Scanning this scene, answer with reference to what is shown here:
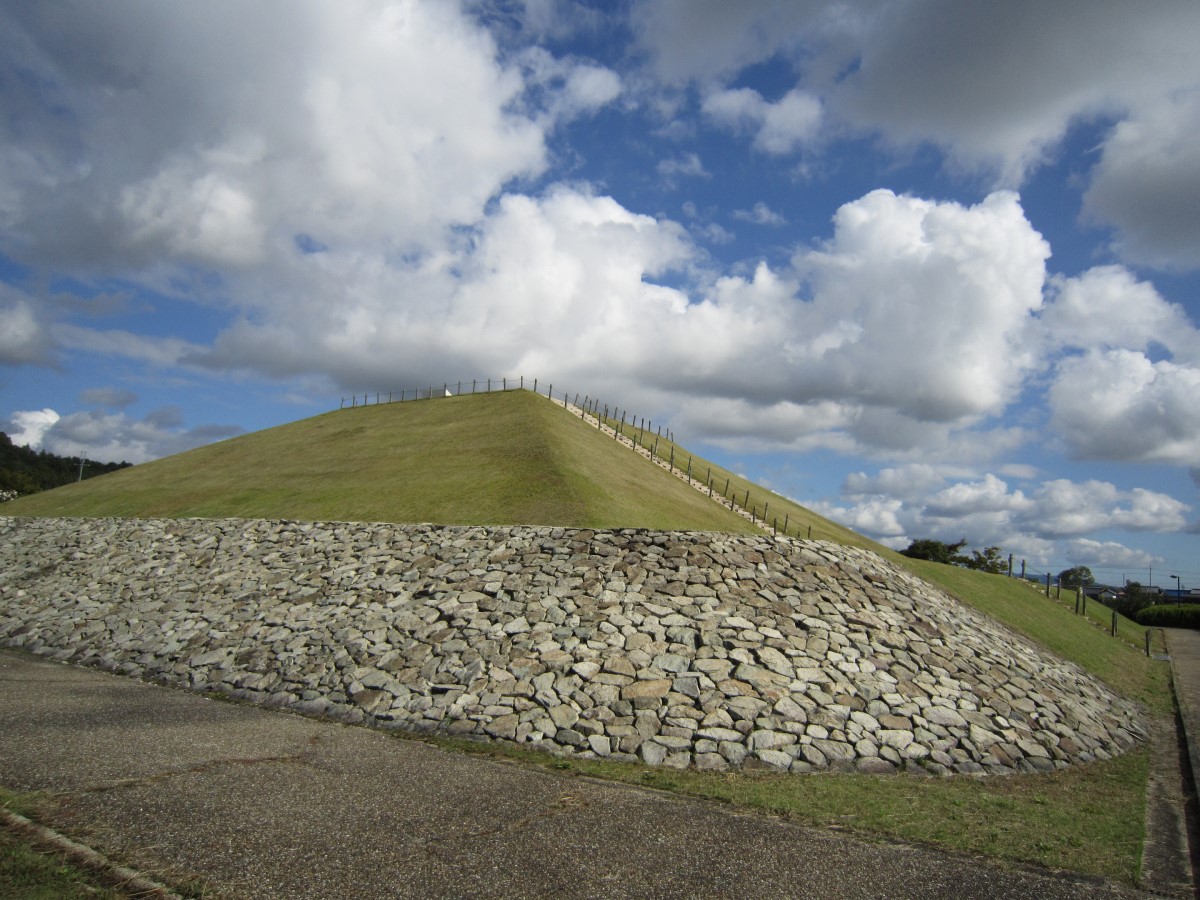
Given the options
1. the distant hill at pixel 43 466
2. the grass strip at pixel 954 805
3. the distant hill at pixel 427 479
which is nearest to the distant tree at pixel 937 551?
the distant hill at pixel 427 479

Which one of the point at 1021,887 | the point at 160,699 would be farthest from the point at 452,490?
the point at 1021,887

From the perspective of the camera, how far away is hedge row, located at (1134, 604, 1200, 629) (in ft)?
231

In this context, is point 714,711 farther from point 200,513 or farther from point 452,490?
point 200,513

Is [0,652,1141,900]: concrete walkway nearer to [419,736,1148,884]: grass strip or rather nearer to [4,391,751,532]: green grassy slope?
[419,736,1148,884]: grass strip

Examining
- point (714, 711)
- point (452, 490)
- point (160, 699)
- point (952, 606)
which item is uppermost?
point (452, 490)

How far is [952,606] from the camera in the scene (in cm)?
2786

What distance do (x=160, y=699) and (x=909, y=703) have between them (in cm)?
1975

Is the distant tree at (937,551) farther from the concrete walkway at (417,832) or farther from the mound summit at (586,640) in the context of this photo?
the concrete walkway at (417,832)

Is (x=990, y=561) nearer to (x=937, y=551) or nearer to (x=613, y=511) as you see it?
(x=937, y=551)

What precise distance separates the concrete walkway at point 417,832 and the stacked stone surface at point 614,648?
3453 mm

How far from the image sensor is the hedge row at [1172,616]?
70375mm

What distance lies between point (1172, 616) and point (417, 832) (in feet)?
289

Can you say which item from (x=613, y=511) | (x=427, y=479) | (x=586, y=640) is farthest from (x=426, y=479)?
(x=586, y=640)

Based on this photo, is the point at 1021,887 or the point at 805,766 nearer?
the point at 1021,887
